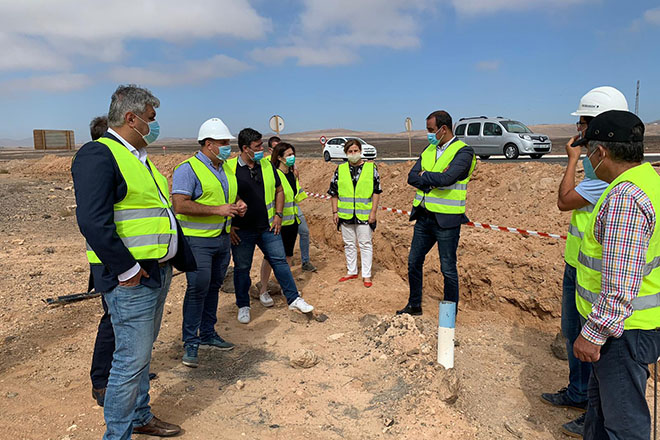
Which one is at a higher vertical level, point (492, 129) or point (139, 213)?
point (492, 129)

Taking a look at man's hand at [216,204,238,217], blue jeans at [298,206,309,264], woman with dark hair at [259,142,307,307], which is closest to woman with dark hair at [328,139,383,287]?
woman with dark hair at [259,142,307,307]

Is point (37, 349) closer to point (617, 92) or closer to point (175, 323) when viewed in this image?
point (175, 323)

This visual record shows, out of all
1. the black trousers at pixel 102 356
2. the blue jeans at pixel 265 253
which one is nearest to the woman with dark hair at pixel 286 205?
the blue jeans at pixel 265 253

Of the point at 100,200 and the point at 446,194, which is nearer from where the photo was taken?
the point at 100,200

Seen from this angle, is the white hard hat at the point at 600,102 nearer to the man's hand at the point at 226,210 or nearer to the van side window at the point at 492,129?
the man's hand at the point at 226,210

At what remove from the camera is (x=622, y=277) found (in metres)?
2.12

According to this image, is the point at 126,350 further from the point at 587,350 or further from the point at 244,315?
the point at 244,315

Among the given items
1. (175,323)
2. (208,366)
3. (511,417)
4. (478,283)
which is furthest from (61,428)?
(478,283)

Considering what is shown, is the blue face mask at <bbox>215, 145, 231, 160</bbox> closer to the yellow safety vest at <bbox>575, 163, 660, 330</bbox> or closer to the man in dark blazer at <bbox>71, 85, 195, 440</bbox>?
the man in dark blazer at <bbox>71, 85, 195, 440</bbox>

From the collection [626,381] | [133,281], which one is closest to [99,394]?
[133,281]

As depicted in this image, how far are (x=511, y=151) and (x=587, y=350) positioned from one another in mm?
16839

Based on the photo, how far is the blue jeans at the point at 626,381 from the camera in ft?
7.29

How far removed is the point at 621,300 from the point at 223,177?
321cm

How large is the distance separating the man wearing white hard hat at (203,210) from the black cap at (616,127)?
2.82m
